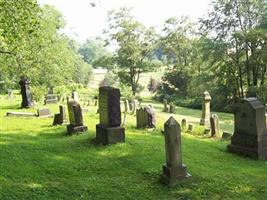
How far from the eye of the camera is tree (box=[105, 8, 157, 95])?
46594 mm

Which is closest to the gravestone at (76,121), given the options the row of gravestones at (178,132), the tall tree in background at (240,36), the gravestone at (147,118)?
the row of gravestones at (178,132)

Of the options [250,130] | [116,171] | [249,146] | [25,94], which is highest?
[25,94]

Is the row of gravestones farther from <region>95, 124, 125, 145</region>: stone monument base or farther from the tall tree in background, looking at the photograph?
the tall tree in background

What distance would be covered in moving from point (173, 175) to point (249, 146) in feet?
11.8

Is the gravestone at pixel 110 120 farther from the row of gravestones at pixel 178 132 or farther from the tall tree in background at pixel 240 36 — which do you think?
the tall tree in background at pixel 240 36

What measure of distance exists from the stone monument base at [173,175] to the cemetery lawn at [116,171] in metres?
0.13

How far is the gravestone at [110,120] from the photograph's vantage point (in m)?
11.1

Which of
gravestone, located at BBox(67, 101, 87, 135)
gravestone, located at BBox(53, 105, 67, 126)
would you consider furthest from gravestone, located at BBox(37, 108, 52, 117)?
gravestone, located at BBox(67, 101, 87, 135)

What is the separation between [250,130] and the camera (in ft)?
33.9

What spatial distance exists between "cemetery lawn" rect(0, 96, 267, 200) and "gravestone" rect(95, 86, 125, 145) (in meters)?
0.31

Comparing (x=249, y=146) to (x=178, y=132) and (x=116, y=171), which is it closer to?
(x=178, y=132)

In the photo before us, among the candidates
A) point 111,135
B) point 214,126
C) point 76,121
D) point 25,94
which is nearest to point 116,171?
point 111,135

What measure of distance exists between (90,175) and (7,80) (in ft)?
96.4

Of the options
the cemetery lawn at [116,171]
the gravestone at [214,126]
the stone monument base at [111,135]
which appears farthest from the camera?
the gravestone at [214,126]
